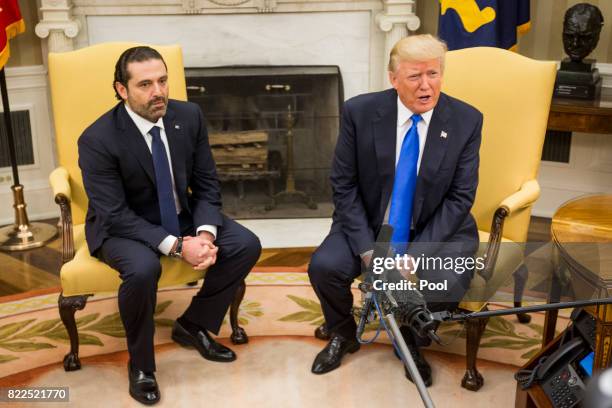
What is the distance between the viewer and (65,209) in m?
2.75

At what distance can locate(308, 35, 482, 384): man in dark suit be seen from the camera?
2.63m

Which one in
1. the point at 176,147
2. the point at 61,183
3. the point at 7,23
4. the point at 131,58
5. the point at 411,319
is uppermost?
the point at 7,23

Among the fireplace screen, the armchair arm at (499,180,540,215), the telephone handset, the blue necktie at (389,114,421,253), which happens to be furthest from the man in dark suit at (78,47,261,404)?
the fireplace screen

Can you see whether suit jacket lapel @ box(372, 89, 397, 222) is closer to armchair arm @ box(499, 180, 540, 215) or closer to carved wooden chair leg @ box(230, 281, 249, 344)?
armchair arm @ box(499, 180, 540, 215)

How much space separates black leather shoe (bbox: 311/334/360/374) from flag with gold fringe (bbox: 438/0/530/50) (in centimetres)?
192

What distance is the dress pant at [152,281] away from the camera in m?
2.55

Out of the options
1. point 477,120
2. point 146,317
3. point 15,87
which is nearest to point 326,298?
point 146,317

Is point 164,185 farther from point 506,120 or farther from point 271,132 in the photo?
point 271,132

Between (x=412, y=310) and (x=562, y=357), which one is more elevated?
(x=412, y=310)

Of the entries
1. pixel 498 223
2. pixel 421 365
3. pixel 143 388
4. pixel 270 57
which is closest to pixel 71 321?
pixel 143 388

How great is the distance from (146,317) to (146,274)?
162mm

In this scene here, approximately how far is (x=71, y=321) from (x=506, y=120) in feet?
6.25

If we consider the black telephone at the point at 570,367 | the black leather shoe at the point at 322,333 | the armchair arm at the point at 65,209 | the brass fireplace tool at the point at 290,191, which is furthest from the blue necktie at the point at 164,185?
the brass fireplace tool at the point at 290,191

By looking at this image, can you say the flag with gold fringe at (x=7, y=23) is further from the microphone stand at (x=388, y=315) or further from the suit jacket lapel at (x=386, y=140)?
the microphone stand at (x=388, y=315)
